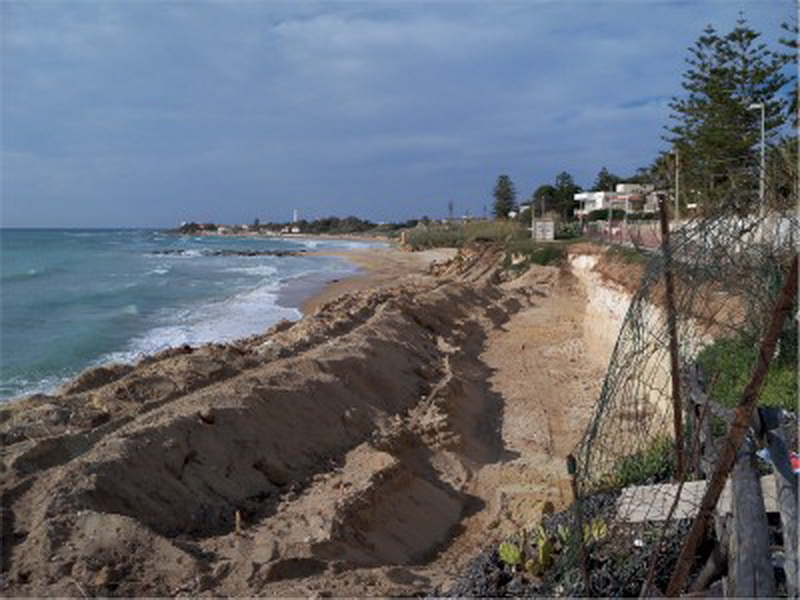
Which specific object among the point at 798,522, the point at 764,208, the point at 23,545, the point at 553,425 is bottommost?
the point at 553,425

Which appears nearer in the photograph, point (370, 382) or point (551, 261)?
point (370, 382)

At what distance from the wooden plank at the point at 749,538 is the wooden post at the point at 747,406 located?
0.21 m

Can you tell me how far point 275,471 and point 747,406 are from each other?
5.98m

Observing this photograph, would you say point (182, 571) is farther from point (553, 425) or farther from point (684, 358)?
point (553, 425)

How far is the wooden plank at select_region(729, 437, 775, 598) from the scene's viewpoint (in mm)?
3281

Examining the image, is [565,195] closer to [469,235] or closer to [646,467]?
[469,235]

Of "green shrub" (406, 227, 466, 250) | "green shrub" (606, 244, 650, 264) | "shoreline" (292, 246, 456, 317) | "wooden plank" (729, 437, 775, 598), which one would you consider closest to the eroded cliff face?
"green shrub" (606, 244, 650, 264)

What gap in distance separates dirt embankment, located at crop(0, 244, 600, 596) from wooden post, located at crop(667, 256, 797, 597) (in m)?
2.79

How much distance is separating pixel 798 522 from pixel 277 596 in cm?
348

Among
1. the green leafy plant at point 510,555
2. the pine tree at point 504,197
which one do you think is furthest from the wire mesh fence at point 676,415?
the pine tree at point 504,197

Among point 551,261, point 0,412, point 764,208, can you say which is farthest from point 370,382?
point 551,261

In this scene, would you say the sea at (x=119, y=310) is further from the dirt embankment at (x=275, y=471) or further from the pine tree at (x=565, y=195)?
the pine tree at (x=565, y=195)

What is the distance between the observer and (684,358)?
693 cm

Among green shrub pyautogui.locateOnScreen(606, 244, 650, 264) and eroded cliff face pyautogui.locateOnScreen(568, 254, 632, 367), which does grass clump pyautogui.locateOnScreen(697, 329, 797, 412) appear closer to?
eroded cliff face pyautogui.locateOnScreen(568, 254, 632, 367)
